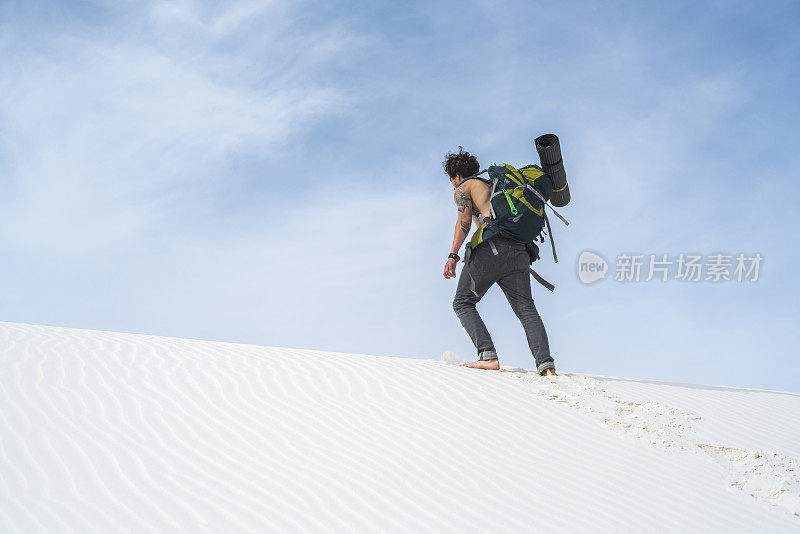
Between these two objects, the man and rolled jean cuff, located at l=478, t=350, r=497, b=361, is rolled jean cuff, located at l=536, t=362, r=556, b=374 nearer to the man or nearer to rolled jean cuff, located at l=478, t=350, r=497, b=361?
the man

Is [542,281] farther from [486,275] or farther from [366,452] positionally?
[366,452]

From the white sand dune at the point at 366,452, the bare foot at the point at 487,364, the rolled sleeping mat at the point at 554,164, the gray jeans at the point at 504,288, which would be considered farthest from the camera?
the bare foot at the point at 487,364

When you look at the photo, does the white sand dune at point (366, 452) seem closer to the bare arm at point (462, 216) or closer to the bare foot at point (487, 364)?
the bare foot at point (487, 364)

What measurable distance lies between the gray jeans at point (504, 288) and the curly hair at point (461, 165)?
0.77 metres

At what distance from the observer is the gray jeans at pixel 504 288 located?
556cm

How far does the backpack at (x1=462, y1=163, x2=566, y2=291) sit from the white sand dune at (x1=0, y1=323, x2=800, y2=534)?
134 centimetres

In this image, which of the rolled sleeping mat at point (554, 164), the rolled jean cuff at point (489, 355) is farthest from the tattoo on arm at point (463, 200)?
the rolled jean cuff at point (489, 355)

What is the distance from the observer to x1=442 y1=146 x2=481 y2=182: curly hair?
19.3ft

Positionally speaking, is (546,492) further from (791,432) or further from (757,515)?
(791,432)

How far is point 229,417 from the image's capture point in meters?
4.11

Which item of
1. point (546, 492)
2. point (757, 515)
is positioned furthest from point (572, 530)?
point (757, 515)

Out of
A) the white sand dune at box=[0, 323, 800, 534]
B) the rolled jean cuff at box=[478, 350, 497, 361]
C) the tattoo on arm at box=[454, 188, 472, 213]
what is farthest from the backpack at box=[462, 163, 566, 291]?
the white sand dune at box=[0, 323, 800, 534]

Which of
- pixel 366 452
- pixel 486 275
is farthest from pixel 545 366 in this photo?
pixel 366 452

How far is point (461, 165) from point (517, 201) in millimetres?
778
